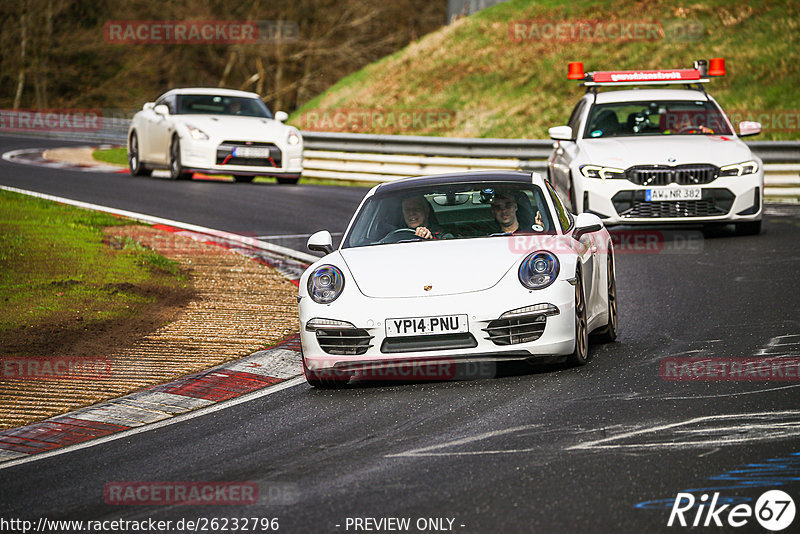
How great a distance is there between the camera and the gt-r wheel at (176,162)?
21.2 meters

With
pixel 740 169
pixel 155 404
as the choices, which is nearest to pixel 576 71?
pixel 740 169

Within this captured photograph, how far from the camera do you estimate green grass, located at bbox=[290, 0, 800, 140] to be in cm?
2695

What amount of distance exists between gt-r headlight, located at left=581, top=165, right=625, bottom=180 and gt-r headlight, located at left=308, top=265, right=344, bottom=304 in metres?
6.49

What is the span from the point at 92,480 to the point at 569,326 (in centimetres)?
297

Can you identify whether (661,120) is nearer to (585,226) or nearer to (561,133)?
(561,133)

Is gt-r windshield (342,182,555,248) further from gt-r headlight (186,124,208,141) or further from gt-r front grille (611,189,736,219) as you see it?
gt-r headlight (186,124,208,141)

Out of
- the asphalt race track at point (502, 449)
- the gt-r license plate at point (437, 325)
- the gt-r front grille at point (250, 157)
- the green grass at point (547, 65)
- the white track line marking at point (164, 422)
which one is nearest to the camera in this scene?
the asphalt race track at point (502, 449)

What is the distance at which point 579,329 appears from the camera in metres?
7.62

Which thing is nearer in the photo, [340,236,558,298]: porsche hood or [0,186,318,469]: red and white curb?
[0,186,318,469]: red and white curb

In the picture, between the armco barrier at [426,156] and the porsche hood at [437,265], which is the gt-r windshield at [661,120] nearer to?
the armco barrier at [426,156]

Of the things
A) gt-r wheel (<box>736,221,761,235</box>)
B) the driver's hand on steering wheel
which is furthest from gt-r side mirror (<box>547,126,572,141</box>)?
the driver's hand on steering wheel

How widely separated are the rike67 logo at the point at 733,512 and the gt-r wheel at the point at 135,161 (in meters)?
19.2

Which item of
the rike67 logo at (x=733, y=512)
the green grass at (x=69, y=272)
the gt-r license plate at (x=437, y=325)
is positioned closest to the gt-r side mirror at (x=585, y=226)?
the gt-r license plate at (x=437, y=325)

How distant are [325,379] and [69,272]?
16.6 ft
